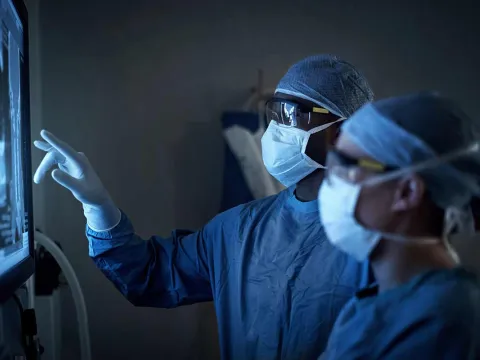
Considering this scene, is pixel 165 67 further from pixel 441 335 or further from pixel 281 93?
pixel 441 335

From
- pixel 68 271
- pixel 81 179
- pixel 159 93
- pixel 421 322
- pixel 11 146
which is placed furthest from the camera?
pixel 159 93

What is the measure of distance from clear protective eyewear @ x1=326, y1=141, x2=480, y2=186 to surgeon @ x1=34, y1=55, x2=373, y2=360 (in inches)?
13.2

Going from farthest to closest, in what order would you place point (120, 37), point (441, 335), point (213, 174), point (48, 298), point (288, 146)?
point (213, 174) < point (120, 37) < point (48, 298) < point (288, 146) < point (441, 335)

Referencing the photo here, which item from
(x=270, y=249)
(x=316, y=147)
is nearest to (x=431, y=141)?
(x=316, y=147)

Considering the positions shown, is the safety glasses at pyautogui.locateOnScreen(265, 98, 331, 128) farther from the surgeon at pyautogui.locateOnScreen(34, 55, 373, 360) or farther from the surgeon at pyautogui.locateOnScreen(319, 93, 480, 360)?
the surgeon at pyautogui.locateOnScreen(319, 93, 480, 360)

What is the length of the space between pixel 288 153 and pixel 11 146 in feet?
2.27

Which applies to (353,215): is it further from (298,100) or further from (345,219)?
(298,100)

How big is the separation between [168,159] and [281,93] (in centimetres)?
98

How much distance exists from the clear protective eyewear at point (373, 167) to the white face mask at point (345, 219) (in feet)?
0.05

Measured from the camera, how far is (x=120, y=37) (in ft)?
6.61

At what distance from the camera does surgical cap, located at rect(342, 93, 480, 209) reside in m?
0.76

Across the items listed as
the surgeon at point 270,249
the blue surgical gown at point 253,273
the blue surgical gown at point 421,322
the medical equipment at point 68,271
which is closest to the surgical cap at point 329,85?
the surgeon at point 270,249

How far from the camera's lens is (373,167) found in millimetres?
778

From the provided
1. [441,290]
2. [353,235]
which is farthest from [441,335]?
[353,235]
